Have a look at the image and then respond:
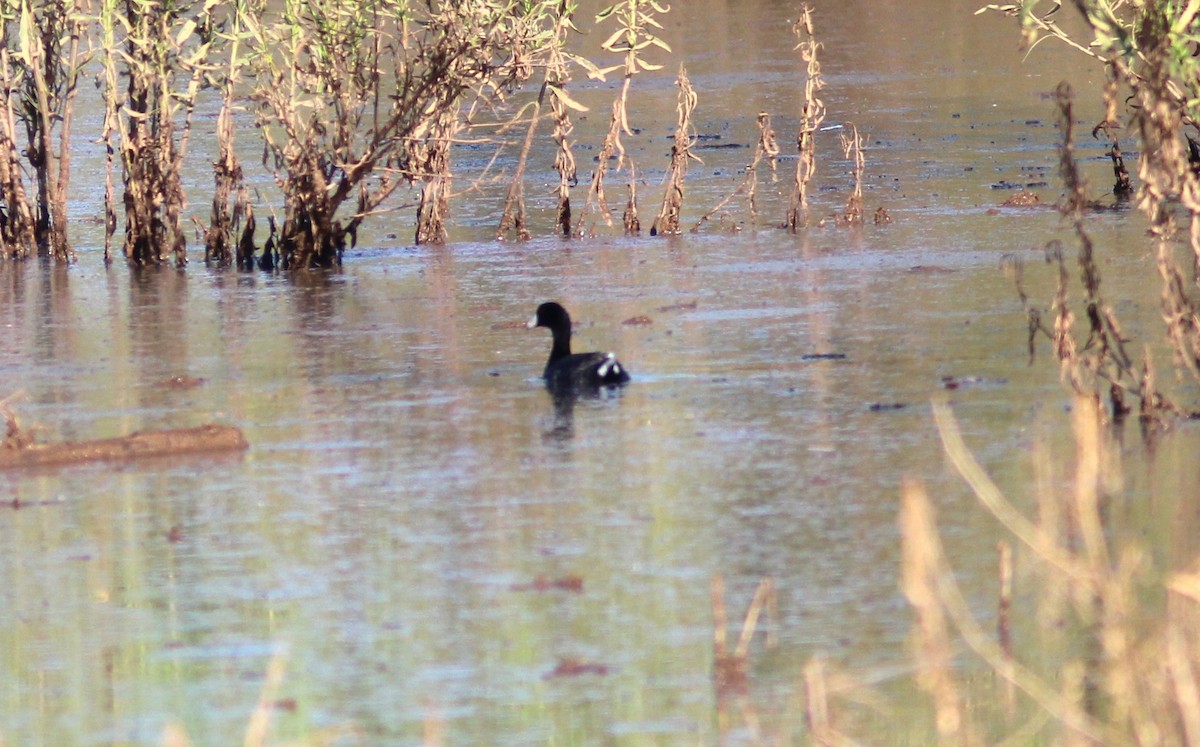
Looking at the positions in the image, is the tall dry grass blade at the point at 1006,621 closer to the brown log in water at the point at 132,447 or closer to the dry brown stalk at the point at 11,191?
the brown log in water at the point at 132,447

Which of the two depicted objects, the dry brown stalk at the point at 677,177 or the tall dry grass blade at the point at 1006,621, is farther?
the dry brown stalk at the point at 677,177

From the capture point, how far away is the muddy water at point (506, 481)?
668cm

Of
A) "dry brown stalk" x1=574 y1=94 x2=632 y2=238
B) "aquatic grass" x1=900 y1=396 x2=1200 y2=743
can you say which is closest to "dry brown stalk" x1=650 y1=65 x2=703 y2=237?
"dry brown stalk" x1=574 y1=94 x2=632 y2=238

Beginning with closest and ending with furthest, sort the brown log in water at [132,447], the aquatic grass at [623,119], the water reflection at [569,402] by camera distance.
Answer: the brown log in water at [132,447], the water reflection at [569,402], the aquatic grass at [623,119]

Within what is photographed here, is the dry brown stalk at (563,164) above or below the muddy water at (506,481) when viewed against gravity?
above

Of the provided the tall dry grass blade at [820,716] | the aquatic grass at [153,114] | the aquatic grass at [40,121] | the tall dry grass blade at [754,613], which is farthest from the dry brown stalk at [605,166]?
the tall dry grass blade at [820,716]

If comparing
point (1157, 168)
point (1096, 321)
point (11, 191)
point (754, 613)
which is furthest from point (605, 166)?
point (754, 613)

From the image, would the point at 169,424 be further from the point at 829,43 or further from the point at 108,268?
the point at 829,43

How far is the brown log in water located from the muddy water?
0.14 m

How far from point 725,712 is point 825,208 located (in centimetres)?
1351

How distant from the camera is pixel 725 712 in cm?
628

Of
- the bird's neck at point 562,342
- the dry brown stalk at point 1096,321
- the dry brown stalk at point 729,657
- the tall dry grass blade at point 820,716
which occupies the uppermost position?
the dry brown stalk at point 1096,321

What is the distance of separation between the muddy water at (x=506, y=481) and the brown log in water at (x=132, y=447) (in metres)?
0.14

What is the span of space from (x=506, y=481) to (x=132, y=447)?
1.87 metres
